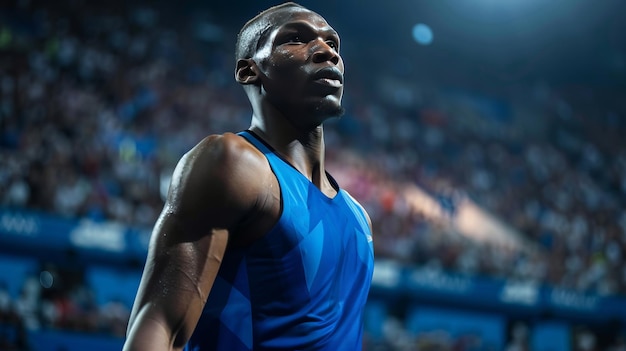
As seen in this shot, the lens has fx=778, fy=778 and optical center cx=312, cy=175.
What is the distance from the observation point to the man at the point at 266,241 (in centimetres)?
201

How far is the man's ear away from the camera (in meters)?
2.46

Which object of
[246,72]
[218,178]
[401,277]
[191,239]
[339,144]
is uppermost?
[246,72]

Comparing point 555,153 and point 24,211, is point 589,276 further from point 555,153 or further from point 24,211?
point 24,211

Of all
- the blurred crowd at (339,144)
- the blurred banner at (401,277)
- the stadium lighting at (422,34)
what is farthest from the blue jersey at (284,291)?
the stadium lighting at (422,34)

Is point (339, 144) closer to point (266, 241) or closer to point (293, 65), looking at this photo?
point (293, 65)

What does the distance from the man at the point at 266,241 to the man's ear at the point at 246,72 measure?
21mm

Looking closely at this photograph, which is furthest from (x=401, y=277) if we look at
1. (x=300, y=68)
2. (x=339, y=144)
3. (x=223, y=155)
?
(x=223, y=155)

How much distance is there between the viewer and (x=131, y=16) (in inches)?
822

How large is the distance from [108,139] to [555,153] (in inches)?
639

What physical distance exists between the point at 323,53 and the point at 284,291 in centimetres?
75

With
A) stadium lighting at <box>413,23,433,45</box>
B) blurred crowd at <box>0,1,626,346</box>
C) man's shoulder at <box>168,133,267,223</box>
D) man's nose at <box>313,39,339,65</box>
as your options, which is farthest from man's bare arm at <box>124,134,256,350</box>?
stadium lighting at <box>413,23,433,45</box>

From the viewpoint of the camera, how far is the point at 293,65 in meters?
2.37

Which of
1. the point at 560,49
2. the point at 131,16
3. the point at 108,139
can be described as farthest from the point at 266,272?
the point at 560,49

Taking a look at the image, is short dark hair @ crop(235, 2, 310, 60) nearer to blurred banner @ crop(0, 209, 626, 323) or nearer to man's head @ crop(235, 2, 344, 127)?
man's head @ crop(235, 2, 344, 127)
